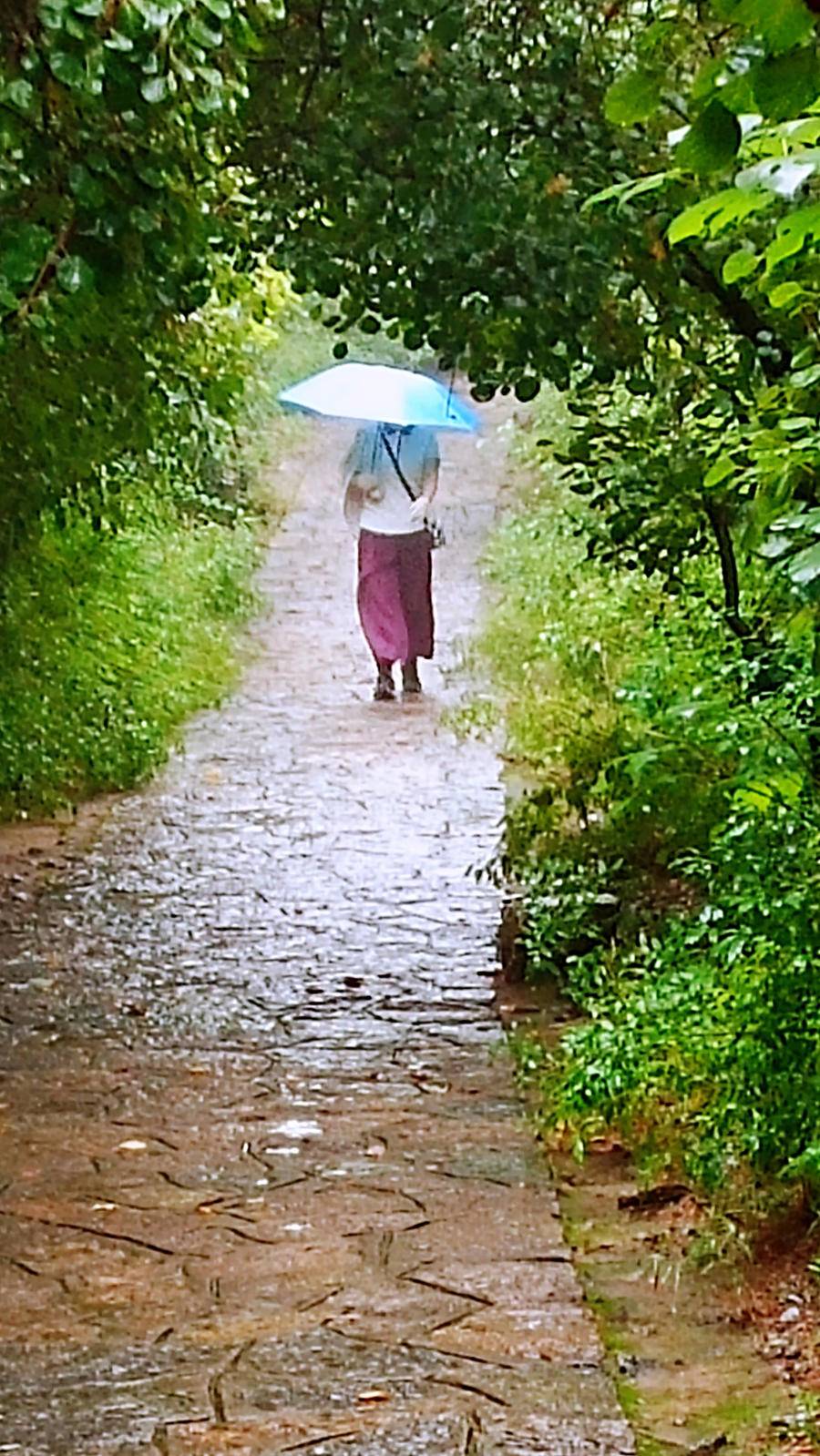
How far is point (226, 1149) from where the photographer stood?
17.0 ft

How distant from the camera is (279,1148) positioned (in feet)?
17.0

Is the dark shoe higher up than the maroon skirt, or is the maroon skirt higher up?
the maroon skirt

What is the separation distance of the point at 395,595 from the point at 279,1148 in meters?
6.83

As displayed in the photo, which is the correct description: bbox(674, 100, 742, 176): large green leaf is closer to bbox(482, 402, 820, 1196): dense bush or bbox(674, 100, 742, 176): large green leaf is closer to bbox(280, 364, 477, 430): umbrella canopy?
bbox(482, 402, 820, 1196): dense bush

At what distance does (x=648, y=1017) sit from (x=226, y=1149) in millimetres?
1162

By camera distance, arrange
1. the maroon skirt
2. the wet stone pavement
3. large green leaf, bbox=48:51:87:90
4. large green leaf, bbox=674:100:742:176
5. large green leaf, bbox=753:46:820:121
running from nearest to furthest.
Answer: large green leaf, bbox=753:46:820:121 < large green leaf, bbox=674:100:742:176 < large green leaf, bbox=48:51:87:90 < the wet stone pavement < the maroon skirt

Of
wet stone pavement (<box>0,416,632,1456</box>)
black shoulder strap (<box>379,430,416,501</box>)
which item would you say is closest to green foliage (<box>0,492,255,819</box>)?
wet stone pavement (<box>0,416,632,1456</box>)

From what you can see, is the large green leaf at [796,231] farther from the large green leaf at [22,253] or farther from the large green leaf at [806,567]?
the large green leaf at [22,253]

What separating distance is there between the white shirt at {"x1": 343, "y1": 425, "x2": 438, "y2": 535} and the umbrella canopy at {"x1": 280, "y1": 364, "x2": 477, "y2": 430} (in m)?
0.31

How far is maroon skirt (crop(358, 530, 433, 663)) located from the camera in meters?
11.7

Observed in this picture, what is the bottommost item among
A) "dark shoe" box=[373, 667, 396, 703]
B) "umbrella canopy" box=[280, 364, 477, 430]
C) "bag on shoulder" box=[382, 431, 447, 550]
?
"dark shoe" box=[373, 667, 396, 703]

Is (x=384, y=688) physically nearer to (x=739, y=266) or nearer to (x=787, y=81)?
(x=739, y=266)

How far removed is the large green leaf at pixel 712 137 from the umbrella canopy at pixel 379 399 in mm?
8601

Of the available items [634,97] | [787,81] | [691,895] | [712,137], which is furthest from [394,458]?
[787,81]
